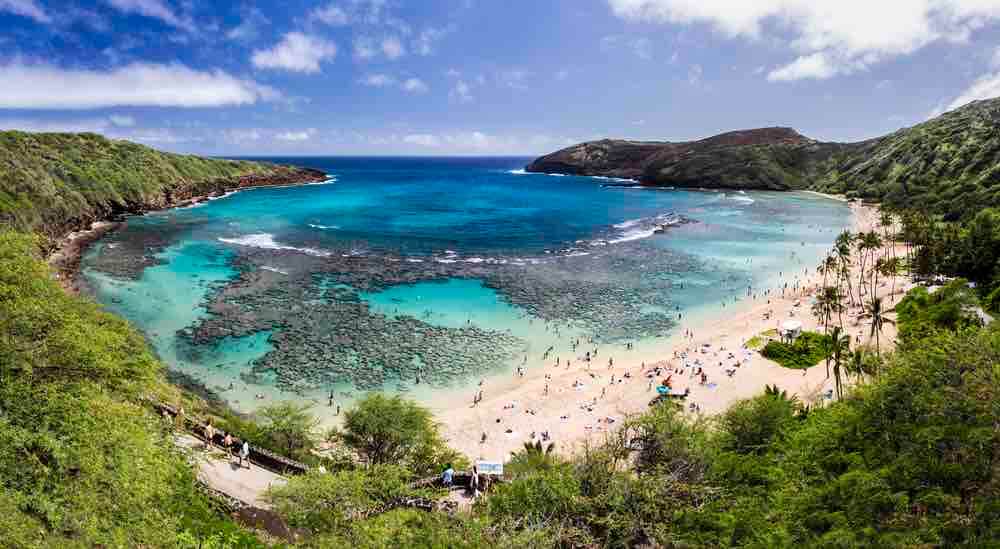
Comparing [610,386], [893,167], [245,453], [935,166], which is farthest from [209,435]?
[893,167]

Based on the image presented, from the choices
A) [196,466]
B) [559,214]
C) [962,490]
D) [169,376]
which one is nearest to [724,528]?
[962,490]

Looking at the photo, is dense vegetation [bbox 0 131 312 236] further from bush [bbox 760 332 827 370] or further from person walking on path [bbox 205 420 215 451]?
bush [bbox 760 332 827 370]

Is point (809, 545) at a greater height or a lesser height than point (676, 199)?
lesser

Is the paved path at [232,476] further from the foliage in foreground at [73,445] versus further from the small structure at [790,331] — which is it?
the small structure at [790,331]

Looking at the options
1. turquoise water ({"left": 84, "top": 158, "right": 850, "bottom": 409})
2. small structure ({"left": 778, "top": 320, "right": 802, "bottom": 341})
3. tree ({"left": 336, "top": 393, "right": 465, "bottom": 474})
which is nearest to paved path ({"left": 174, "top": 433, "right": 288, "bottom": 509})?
tree ({"left": 336, "top": 393, "right": 465, "bottom": 474})

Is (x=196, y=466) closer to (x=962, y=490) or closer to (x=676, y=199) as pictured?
(x=962, y=490)

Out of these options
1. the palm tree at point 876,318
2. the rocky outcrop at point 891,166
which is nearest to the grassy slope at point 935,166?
the rocky outcrop at point 891,166
